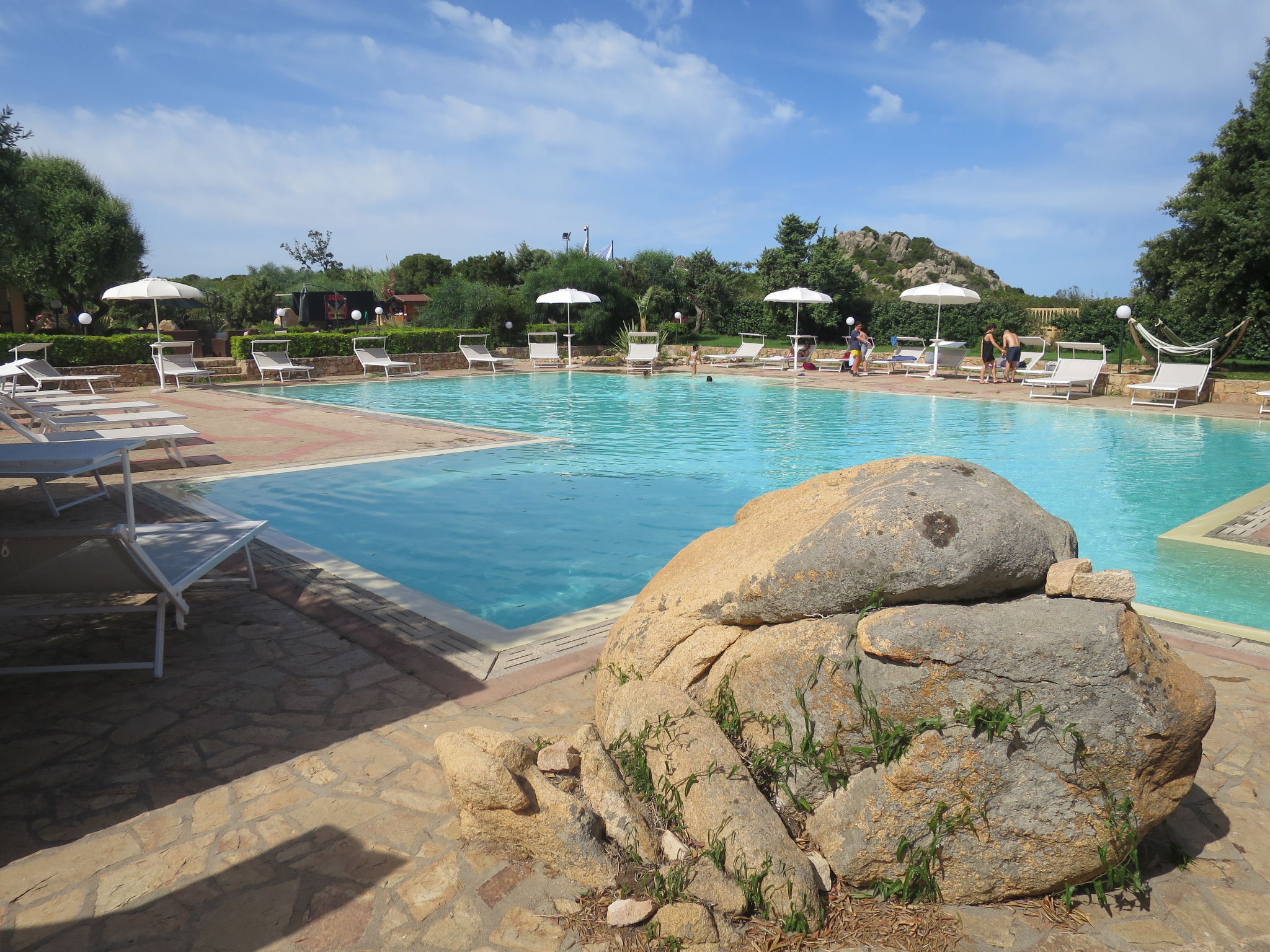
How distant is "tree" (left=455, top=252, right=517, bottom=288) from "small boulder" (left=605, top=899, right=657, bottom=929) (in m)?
50.0

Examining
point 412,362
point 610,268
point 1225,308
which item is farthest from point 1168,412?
point 610,268

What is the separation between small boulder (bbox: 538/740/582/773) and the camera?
2828mm

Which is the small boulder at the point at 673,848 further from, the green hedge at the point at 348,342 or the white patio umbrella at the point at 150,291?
the green hedge at the point at 348,342

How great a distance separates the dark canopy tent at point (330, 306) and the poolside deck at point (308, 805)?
35051 mm

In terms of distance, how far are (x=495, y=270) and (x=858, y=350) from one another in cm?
3158

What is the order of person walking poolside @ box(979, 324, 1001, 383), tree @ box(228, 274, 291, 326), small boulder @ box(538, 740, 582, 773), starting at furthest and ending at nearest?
tree @ box(228, 274, 291, 326), person walking poolside @ box(979, 324, 1001, 383), small boulder @ box(538, 740, 582, 773)

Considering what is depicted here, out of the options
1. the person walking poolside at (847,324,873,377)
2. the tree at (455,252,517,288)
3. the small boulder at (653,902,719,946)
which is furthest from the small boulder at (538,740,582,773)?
the tree at (455,252,517,288)

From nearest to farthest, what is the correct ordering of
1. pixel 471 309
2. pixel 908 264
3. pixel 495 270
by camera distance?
pixel 471 309 < pixel 495 270 < pixel 908 264

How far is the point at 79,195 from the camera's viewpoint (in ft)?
95.2

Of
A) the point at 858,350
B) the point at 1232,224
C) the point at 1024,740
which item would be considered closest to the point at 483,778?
the point at 1024,740

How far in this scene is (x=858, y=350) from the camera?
24.5 meters

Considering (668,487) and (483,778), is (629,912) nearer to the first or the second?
(483,778)

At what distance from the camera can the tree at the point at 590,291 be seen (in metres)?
32.1

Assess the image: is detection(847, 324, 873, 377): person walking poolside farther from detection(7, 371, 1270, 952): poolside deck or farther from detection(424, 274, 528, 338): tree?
detection(7, 371, 1270, 952): poolside deck
